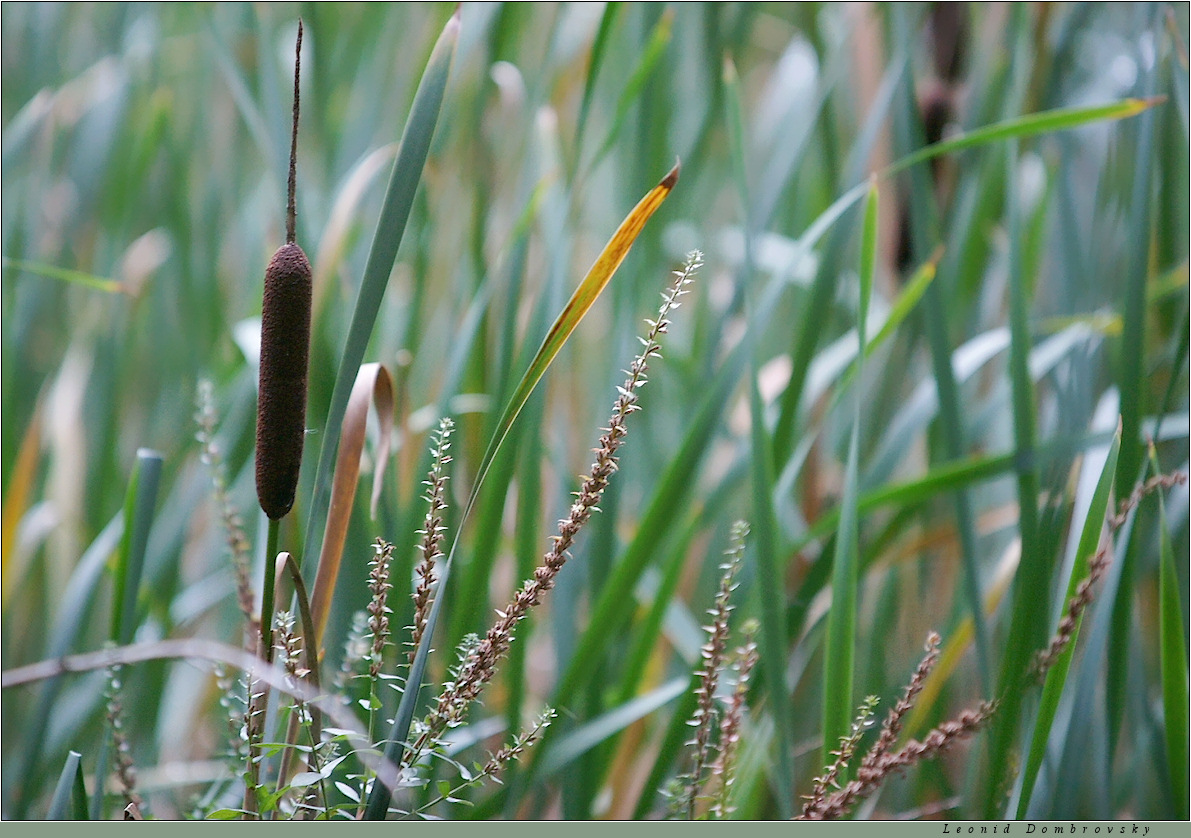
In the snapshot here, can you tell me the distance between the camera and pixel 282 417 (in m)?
0.28

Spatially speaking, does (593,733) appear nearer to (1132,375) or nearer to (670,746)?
(670,746)

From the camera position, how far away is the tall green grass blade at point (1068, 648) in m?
0.38

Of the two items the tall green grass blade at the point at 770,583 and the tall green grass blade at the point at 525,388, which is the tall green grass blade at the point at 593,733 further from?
the tall green grass blade at the point at 525,388

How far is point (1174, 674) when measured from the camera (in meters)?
0.45

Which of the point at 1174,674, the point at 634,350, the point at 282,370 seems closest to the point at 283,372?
the point at 282,370

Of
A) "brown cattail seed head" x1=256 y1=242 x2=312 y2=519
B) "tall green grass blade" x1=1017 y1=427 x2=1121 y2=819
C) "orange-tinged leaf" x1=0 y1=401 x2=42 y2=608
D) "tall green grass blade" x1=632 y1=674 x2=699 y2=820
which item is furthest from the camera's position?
"orange-tinged leaf" x1=0 y1=401 x2=42 y2=608

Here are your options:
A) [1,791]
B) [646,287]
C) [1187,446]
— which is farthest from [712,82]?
[1,791]

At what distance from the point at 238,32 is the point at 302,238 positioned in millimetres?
497

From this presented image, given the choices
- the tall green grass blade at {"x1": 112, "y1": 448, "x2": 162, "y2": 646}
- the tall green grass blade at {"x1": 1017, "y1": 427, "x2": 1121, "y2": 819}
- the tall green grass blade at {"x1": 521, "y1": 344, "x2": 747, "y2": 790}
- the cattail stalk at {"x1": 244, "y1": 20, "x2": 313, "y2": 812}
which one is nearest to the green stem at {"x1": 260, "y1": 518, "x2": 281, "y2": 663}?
the cattail stalk at {"x1": 244, "y1": 20, "x2": 313, "y2": 812}

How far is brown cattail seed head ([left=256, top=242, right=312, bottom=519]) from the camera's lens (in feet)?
0.92

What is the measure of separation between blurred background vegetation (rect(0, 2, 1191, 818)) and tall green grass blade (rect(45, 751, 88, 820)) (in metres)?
0.12

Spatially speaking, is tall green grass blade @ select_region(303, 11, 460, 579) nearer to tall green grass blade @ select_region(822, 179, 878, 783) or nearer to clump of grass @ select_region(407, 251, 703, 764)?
clump of grass @ select_region(407, 251, 703, 764)

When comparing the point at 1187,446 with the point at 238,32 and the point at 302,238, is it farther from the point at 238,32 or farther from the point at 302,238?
the point at 238,32
